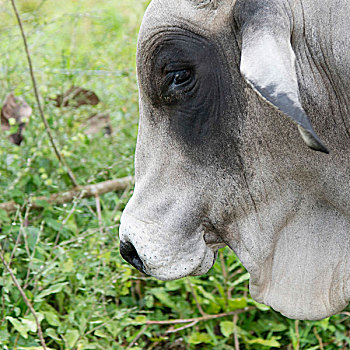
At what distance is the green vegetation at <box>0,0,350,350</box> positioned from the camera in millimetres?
2529

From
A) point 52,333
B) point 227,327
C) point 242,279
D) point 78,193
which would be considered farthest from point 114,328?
point 78,193

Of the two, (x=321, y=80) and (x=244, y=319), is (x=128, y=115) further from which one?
(x=321, y=80)

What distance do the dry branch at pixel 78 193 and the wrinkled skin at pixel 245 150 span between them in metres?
1.39

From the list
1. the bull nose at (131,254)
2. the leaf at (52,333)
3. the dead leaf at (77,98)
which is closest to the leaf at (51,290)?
the leaf at (52,333)

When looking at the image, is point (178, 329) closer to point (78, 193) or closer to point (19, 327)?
point (19, 327)

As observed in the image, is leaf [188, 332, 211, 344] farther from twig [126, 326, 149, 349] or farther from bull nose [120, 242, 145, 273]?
bull nose [120, 242, 145, 273]

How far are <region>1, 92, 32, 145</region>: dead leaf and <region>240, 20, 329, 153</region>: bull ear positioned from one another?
82.7 inches

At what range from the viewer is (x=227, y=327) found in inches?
107

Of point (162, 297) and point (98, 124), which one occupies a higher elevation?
point (98, 124)

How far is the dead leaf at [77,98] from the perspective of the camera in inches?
143

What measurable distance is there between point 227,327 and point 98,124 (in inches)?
60.6

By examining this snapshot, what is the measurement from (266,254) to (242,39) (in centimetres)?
59

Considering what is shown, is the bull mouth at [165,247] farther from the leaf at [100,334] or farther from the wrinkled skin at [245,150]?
the leaf at [100,334]

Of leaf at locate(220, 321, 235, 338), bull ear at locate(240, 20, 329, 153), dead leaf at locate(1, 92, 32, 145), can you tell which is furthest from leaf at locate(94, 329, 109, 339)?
bull ear at locate(240, 20, 329, 153)
